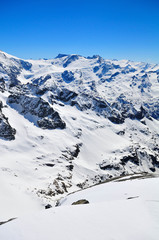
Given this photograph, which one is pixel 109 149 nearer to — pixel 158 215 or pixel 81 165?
pixel 81 165

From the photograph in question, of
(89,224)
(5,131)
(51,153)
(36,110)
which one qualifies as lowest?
(51,153)

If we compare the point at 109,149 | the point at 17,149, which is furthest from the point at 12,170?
the point at 109,149

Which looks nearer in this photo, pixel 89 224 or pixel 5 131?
pixel 89 224

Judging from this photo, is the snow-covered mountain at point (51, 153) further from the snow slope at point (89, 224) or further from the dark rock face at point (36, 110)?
the snow slope at point (89, 224)

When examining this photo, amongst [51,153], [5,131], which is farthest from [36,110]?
[51,153]

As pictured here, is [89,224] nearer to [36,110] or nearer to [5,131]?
[5,131]

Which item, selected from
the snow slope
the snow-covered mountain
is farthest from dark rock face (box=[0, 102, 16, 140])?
the snow slope

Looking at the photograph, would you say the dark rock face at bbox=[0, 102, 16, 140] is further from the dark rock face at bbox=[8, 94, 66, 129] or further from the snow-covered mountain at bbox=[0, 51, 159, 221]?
the dark rock face at bbox=[8, 94, 66, 129]

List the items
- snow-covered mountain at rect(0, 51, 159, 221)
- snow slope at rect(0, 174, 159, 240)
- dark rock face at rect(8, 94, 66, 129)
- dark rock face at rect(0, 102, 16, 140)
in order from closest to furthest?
1. snow slope at rect(0, 174, 159, 240)
2. snow-covered mountain at rect(0, 51, 159, 221)
3. dark rock face at rect(0, 102, 16, 140)
4. dark rock face at rect(8, 94, 66, 129)

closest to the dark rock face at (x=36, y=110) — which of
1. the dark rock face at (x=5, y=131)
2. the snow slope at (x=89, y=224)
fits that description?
the dark rock face at (x=5, y=131)
